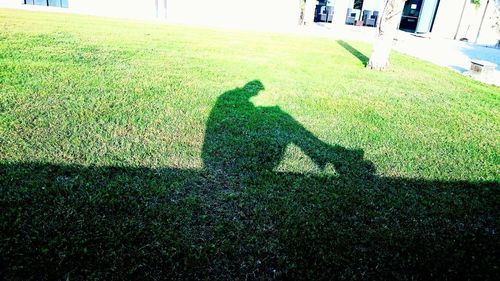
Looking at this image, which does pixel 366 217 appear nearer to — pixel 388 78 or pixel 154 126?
pixel 154 126

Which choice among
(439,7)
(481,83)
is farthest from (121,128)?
(439,7)

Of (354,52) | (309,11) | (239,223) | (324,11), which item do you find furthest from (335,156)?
(324,11)

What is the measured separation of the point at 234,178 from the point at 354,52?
35.7 ft

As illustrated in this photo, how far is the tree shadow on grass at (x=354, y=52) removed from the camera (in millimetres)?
11507

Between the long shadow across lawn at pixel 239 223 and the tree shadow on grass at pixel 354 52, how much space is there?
8062 mm

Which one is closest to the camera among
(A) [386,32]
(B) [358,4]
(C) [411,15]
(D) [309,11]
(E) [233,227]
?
(E) [233,227]

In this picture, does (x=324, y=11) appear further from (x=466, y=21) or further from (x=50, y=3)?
(x=50, y=3)

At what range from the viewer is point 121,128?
4605mm

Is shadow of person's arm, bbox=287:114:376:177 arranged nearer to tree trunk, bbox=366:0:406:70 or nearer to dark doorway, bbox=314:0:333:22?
tree trunk, bbox=366:0:406:70

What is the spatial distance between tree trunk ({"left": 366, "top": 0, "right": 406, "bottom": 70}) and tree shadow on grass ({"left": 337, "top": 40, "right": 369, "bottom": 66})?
0.89 m

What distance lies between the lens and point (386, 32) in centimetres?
941

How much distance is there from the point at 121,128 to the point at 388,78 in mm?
7175

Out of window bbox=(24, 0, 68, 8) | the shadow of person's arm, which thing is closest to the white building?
window bbox=(24, 0, 68, 8)

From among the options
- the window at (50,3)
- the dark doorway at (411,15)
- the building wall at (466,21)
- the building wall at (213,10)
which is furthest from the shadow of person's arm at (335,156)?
the dark doorway at (411,15)
